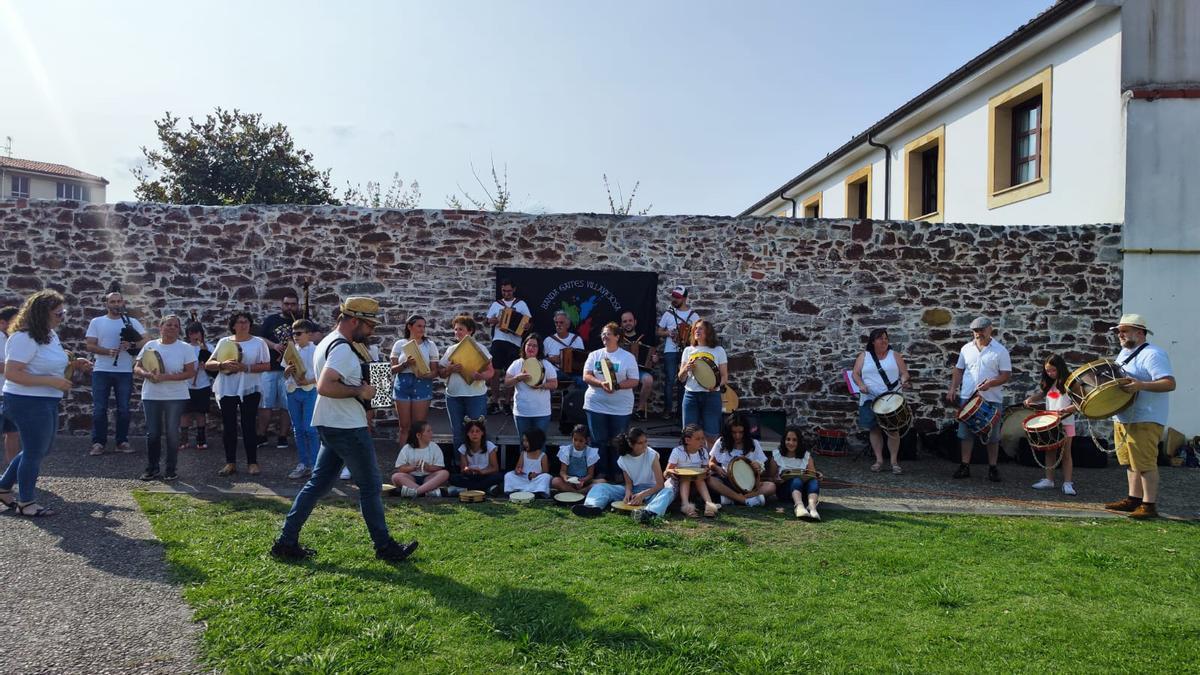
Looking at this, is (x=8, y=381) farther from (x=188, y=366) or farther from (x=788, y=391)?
(x=788, y=391)

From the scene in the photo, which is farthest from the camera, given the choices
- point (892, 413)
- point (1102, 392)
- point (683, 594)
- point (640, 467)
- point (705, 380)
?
point (892, 413)

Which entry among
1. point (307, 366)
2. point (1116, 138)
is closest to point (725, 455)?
point (307, 366)

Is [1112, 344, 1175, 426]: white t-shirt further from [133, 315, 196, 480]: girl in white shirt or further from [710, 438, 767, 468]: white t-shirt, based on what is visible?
[133, 315, 196, 480]: girl in white shirt

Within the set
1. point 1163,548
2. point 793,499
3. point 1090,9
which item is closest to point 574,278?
point 793,499

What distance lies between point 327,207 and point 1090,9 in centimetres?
971

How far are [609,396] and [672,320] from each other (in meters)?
2.63

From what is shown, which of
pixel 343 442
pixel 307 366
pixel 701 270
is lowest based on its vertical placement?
pixel 343 442

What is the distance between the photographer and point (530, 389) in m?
7.55

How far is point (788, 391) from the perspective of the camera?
10156mm

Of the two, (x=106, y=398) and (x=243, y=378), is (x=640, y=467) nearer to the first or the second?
(x=243, y=378)

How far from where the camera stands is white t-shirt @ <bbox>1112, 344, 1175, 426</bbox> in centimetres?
655

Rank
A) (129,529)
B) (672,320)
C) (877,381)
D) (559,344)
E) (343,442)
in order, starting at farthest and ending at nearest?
(672,320) < (559,344) < (877,381) < (129,529) < (343,442)

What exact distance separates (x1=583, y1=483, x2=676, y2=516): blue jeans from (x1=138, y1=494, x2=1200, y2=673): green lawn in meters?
0.29

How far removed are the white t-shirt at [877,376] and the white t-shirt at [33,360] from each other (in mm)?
7420
